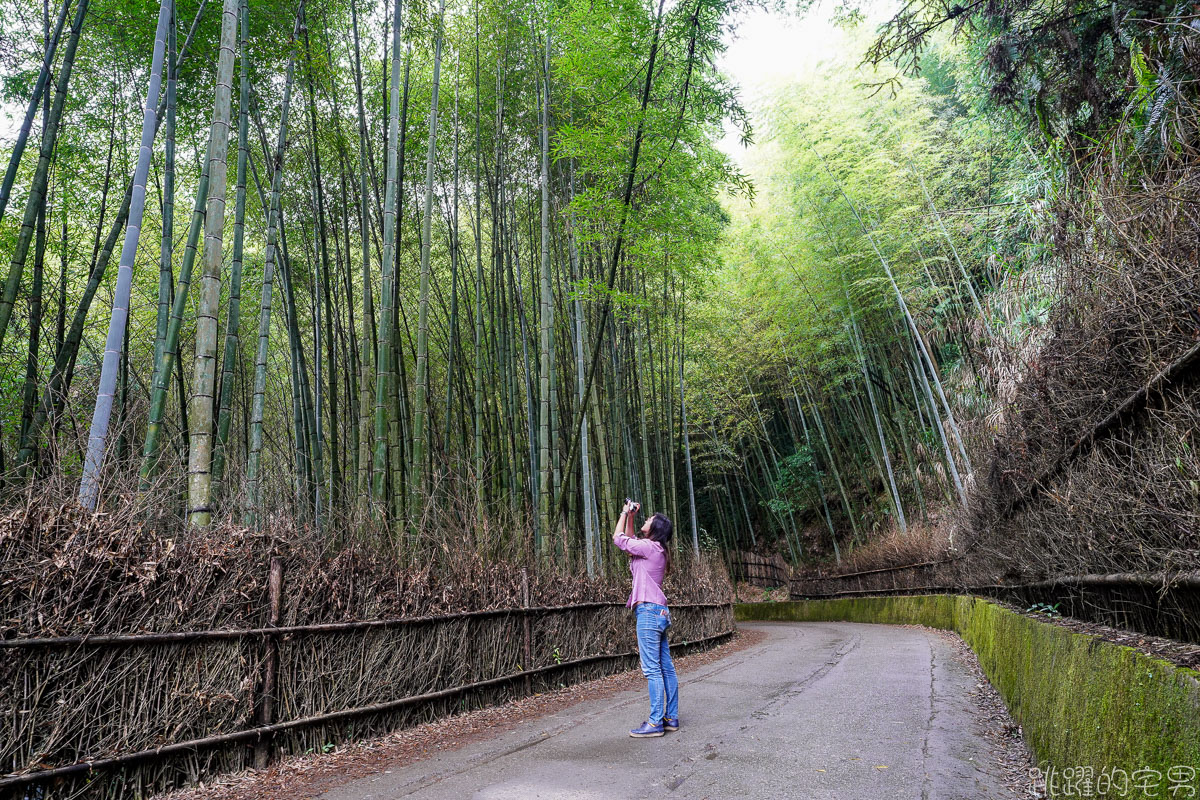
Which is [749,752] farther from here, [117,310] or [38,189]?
[38,189]

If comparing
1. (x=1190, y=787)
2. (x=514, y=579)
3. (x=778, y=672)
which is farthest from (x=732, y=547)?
(x=1190, y=787)

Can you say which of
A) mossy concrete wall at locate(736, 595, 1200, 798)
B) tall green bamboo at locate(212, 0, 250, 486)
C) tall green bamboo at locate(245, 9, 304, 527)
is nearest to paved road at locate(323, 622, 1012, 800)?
mossy concrete wall at locate(736, 595, 1200, 798)

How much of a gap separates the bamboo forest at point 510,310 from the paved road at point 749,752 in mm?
536

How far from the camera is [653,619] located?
348 centimetres

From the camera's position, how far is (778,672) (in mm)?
5598

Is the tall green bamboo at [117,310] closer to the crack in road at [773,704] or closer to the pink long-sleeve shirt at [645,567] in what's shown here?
the pink long-sleeve shirt at [645,567]

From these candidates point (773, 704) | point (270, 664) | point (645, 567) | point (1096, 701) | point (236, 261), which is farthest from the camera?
point (236, 261)

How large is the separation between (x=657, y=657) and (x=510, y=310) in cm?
524

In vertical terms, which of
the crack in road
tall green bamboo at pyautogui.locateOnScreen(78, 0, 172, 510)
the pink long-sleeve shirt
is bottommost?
the crack in road

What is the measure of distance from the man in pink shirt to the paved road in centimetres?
11

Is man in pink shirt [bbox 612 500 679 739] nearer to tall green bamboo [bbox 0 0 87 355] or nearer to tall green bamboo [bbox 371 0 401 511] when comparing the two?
tall green bamboo [bbox 371 0 401 511]

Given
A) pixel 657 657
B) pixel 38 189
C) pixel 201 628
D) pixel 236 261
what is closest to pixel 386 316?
pixel 236 261

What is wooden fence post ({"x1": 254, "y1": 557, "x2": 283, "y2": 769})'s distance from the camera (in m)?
2.96

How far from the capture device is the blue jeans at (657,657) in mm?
3377
